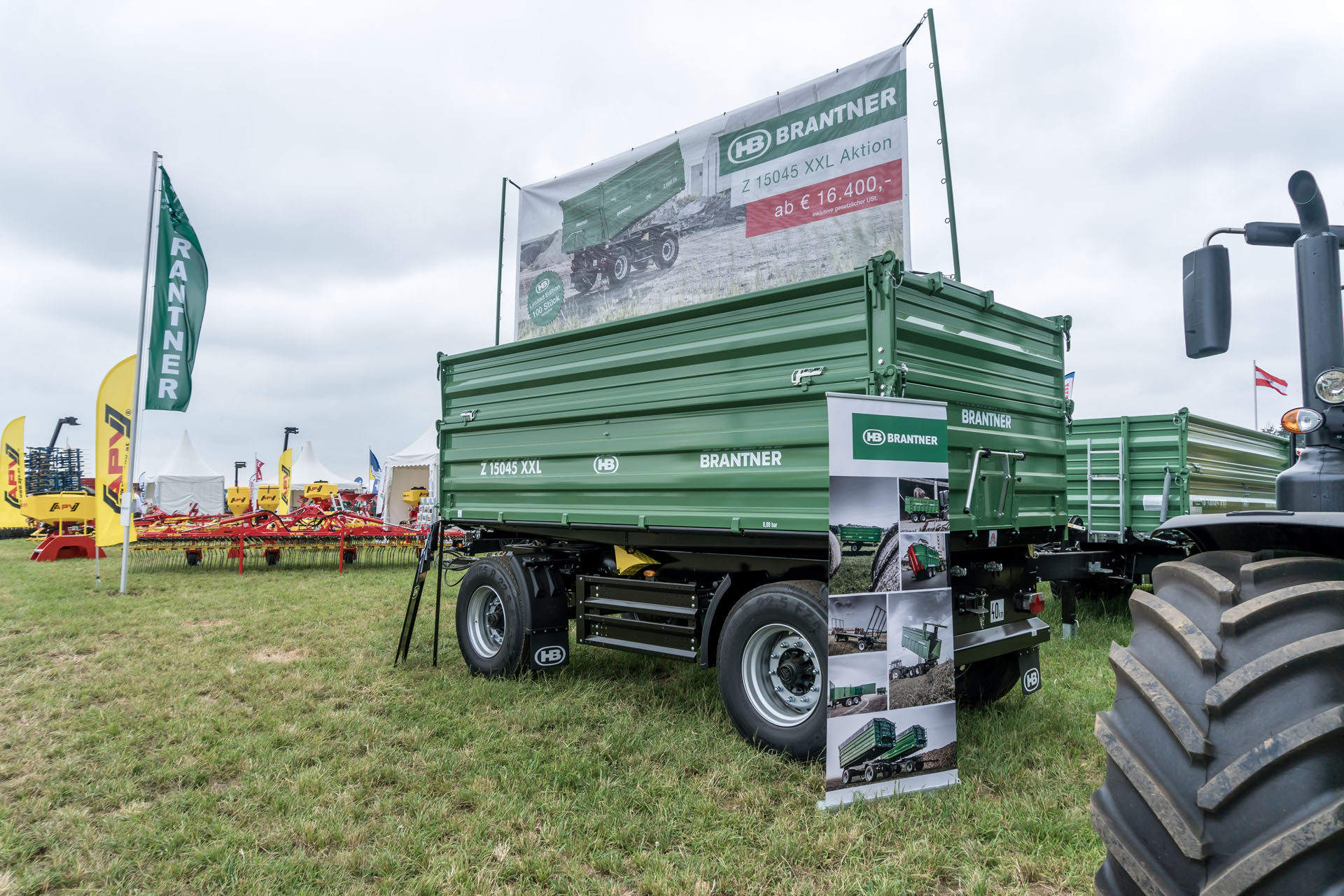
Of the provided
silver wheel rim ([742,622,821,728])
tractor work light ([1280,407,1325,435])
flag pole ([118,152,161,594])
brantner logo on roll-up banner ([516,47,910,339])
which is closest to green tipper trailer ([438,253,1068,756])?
silver wheel rim ([742,622,821,728])

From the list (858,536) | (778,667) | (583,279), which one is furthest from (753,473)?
(583,279)

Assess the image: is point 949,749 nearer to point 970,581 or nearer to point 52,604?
point 970,581

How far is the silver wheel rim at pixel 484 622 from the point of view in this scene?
6.21 metres

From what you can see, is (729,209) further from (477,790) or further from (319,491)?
(319,491)

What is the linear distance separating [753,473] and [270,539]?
465 inches

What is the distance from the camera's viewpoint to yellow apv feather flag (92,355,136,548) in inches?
445

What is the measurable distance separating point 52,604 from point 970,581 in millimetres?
10498

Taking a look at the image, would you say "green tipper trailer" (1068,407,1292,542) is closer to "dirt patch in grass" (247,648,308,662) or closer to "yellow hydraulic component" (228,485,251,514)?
"dirt patch in grass" (247,648,308,662)

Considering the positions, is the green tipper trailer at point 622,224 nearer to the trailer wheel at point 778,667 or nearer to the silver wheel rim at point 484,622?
the silver wheel rim at point 484,622

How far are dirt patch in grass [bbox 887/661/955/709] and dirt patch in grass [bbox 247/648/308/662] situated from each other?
5.26m

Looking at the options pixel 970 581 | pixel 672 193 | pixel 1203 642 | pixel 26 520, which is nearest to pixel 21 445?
pixel 26 520

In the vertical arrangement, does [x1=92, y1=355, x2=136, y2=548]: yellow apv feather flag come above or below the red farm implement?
above

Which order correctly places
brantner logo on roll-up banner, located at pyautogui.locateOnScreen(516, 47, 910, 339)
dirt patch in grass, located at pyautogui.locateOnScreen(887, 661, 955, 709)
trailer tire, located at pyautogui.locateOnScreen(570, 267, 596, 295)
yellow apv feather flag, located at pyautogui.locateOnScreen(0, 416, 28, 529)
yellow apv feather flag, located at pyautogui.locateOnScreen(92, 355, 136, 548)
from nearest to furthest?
dirt patch in grass, located at pyautogui.locateOnScreen(887, 661, 955, 709) < brantner logo on roll-up banner, located at pyautogui.locateOnScreen(516, 47, 910, 339) < trailer tire, located at pyautogui.locateOnScreen(570, 267, 596, 295) < yellow apv feather flag, located at pyautogui.locateOnScreen(92, 355, 136, 548) < yellow apv feather flag, located at pyautogui.locateOnScreen(0, 416, 28, 529)

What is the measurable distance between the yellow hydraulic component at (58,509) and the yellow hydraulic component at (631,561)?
1594 cm
